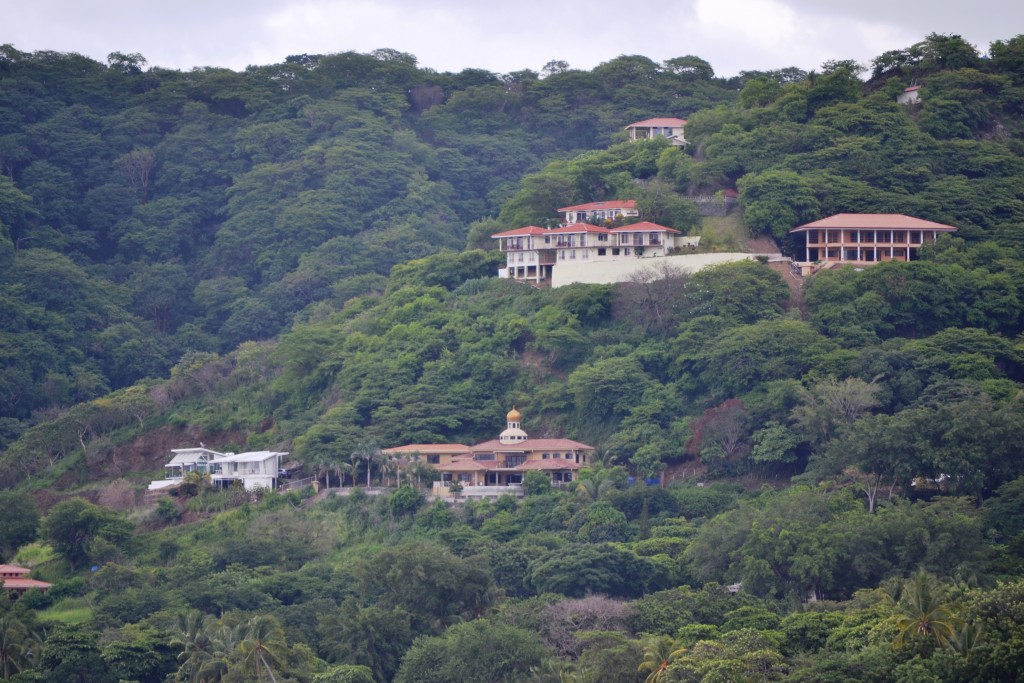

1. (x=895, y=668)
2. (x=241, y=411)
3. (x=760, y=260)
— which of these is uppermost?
(x=760, y=260)

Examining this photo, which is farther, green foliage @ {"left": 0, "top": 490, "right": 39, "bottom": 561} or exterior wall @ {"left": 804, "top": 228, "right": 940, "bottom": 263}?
exterior wall @ {"left": 804, "top": 228, "right": 940, "bottom": 263}

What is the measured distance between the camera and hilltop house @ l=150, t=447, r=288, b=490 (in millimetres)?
Answer: 75875

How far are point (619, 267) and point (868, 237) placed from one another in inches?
395

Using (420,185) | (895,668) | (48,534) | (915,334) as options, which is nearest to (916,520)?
(895,668)

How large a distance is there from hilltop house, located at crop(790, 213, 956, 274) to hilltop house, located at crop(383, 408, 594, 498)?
13.7 meters

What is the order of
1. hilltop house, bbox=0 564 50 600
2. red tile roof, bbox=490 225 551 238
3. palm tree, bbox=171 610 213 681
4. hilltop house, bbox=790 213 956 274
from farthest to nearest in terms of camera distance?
red tile roof, bbox=490 225 551 238, hilltop house, bbox=790 213 956 274, hilltop house, bbox=0 564 50 600, palm tree, bbox=171 610 213 681

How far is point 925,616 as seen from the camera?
166 ft

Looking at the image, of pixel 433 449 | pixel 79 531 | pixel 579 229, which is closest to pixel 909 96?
pixel 579 229

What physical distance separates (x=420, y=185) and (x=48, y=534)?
1615 inches

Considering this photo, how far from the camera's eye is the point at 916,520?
59812 millimetres

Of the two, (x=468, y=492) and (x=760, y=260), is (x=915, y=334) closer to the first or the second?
(x=760, y=260)

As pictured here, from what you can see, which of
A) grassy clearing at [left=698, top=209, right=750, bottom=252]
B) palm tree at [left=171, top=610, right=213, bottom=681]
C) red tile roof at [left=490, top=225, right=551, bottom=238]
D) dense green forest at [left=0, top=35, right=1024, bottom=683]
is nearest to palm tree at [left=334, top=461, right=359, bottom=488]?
dense green forest at [left=0, top=35, right=1024, bottom=683]

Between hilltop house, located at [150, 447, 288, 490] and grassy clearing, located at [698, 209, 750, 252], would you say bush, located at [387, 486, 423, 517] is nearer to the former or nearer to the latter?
hilltop house, located at [150, 447, 288, 490]

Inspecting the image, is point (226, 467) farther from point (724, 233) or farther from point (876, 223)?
point (876, 223)
